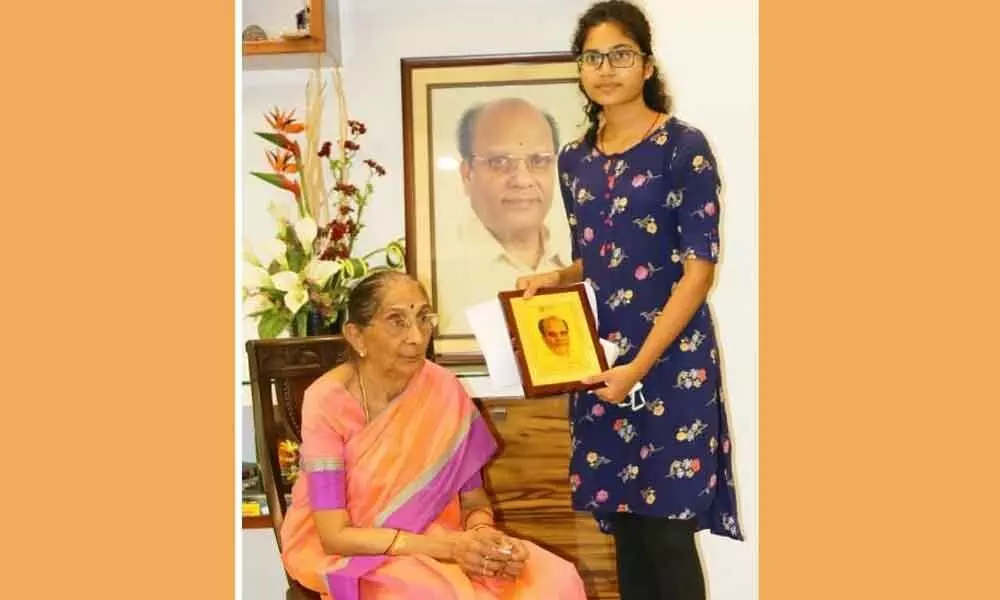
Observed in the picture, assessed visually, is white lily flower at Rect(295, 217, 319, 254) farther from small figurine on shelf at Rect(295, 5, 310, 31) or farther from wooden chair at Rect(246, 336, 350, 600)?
small figurine on shelf at Rect(295, 5, 310, 31)

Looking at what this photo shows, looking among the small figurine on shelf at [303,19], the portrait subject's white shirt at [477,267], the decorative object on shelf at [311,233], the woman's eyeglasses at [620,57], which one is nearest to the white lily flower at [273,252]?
the decorative object on shelf at [311,233]

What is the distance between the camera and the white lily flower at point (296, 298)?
184 cm

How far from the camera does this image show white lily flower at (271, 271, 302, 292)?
185 cm

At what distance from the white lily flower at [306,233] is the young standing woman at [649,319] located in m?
0.56

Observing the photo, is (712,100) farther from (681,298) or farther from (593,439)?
(593,439)

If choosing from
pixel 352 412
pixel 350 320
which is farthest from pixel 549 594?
pixel 350 320

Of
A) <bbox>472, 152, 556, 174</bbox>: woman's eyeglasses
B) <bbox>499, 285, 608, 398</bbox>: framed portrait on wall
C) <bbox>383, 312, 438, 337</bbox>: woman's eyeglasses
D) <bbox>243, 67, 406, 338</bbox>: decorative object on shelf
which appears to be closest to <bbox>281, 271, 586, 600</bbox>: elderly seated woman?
<bbox>383, 312, 438, 337</bbox>: woman's eyeglasses

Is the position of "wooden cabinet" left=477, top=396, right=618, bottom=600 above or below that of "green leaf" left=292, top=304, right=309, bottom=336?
below

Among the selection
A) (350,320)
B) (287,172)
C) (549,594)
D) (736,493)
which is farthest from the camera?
(287,172)

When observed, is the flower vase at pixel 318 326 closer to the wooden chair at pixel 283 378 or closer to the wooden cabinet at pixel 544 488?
the wooden chair at pixel 283 378

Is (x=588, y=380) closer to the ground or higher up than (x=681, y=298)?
closer to the ground

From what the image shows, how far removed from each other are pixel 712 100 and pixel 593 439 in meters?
0.72

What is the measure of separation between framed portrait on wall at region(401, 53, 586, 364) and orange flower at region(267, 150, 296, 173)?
247 mm

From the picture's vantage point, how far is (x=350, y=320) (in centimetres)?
164
